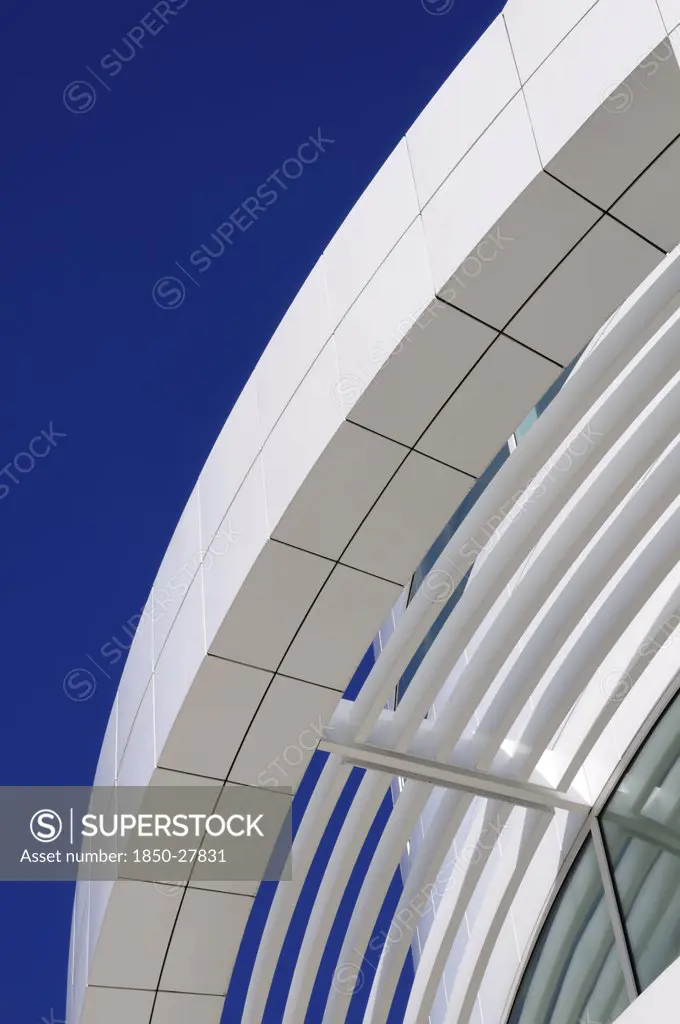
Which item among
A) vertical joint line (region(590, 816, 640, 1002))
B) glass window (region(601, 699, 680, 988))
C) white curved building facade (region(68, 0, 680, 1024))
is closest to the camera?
white curved building facade (region(68, 0, 680, 1024))

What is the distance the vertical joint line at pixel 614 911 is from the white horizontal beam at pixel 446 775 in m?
0.55

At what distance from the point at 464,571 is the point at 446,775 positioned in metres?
1.78

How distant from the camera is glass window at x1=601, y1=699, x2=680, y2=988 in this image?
22.6ft

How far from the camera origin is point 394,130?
12203 mm

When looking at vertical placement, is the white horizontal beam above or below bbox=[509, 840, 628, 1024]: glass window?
above

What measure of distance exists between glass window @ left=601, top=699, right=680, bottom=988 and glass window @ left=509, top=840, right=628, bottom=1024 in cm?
35

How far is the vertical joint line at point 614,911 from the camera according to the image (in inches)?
279

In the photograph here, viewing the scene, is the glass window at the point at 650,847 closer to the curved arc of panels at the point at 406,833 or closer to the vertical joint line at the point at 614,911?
the vertical joint line at the point at 614,911

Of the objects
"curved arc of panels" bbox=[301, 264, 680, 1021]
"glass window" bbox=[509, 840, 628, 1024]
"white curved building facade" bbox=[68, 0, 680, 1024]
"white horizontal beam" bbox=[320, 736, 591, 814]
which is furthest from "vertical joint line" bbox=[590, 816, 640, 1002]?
"curved arc of panels" bbox=[301, 264, 680, 1021]

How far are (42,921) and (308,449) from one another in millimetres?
16539

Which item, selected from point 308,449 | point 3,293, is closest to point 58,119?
point 3,293

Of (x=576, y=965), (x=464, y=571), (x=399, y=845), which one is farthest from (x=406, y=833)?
(x=464, y=571)

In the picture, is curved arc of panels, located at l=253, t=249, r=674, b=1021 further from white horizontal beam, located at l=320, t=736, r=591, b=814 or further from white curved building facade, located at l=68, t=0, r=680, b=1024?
white horizontal beam, located at l=320, t=736, r=591, b=814

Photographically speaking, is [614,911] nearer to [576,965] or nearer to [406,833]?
[576,965]
